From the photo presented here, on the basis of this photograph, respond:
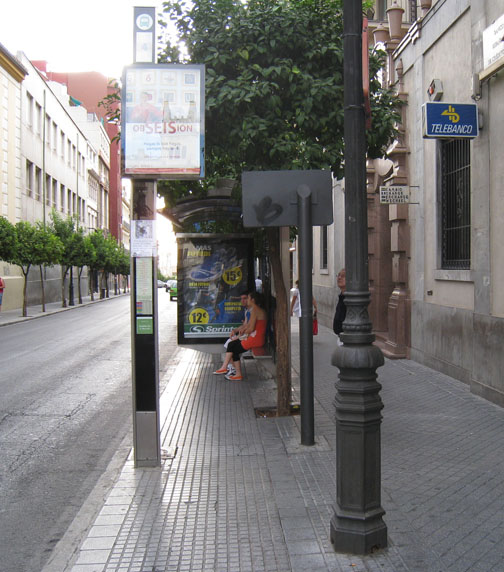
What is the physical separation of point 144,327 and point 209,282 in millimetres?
5092

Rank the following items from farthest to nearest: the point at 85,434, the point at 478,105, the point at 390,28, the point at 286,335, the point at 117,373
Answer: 1. the point at 390,28
2. the point at 117,373
3. the point at 478,105
4. the point at 286,335
5. the point at 85,434

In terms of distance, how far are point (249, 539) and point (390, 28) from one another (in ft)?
37.4

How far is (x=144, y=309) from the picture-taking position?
531 cm

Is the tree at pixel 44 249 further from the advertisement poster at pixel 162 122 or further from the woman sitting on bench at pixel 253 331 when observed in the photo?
the advertisement poster at pixel 162 122

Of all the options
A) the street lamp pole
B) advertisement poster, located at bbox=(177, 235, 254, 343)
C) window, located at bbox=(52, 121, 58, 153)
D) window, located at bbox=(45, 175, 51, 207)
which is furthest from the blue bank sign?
window, located at bbox=(52, 121, 58, 153)

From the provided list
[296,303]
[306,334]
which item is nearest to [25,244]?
[296,303]

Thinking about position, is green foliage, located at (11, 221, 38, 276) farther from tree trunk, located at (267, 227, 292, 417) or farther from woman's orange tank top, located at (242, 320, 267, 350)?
tree trunk, located at (267, 227, 292, 417)

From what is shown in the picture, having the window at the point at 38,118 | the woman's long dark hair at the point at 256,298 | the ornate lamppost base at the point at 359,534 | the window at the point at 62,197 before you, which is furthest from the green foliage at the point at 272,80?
the window at the point at 62,197

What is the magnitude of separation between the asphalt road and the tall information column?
1.87 feet

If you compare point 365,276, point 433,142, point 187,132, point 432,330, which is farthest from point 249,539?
point 433,142

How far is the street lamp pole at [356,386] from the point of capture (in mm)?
3568

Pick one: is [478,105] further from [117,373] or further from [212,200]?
[117,373]

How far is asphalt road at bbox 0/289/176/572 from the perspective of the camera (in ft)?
14.0

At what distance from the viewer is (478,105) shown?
8.22m
